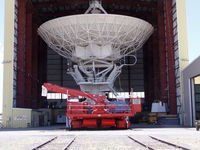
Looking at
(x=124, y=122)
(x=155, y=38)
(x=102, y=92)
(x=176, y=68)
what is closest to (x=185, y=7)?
(x=176, y=68)

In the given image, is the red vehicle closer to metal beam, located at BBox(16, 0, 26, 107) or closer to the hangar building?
the hangar building

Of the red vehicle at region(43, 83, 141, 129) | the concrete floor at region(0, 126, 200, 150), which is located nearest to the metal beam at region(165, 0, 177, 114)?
the red vehicle at region(43, 83, 141, 129)

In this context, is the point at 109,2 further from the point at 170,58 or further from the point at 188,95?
the point at 188,95

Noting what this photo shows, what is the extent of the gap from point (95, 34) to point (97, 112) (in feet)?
41.1

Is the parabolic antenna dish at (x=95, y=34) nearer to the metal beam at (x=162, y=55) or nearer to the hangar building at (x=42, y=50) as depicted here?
the metal beam at (x=162, y=55)

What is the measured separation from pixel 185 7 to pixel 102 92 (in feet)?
45.5

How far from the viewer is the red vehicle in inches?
1154

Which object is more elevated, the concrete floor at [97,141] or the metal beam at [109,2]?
the metal beam at [109,2]

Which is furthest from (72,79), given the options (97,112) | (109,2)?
(97,112)

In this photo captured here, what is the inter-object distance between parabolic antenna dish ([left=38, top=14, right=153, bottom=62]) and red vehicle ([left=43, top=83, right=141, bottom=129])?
35.1 feet

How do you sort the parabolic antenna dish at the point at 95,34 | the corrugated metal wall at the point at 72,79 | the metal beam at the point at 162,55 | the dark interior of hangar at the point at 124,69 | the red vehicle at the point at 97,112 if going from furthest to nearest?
the corrugated metal wall at the point at 72,79, the metal beam at the point at 162,55, the dark interior of hangar at the point at 124,69, the parabolic antenna dish at the point at 95,34, the red vehicle at the point at 97,112

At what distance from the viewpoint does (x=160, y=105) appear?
43.2 meters

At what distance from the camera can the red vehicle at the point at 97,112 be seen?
29.3 meters

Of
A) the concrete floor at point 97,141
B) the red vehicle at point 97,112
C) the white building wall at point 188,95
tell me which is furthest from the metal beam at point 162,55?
the concrete floor at point 97,141
